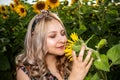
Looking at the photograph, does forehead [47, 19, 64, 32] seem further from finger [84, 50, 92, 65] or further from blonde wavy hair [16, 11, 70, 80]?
finger [84, 50, 92, 65]

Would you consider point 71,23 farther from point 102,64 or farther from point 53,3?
point 102,64

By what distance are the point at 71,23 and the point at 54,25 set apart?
0.79 m

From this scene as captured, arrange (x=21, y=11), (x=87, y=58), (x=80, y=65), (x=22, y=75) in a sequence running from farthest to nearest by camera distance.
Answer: (x=21, y=11), (x=22, y=75), (x=80, y=65), (x=87, y=58)

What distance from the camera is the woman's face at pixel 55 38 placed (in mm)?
1489

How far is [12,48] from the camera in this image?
3.07m

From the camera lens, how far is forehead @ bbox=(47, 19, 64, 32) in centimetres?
161

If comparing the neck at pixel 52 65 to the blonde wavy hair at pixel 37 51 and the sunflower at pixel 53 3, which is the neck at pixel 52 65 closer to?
the blonde wavy hair at pixel 37 51

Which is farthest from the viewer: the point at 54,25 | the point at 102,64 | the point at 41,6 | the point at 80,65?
the point at 41,6

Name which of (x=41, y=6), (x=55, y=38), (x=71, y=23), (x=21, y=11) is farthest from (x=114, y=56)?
(x=21, y=11)

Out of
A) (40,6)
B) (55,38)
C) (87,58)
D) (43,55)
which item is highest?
(87,58)

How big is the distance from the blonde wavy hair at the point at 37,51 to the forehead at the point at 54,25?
17 millimetres

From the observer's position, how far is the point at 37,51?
5.62 ft

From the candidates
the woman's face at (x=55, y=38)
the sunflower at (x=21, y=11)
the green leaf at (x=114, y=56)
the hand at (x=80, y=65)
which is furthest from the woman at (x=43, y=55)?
the sunflower at (x=21, y=11)

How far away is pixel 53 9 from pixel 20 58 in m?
1.03
